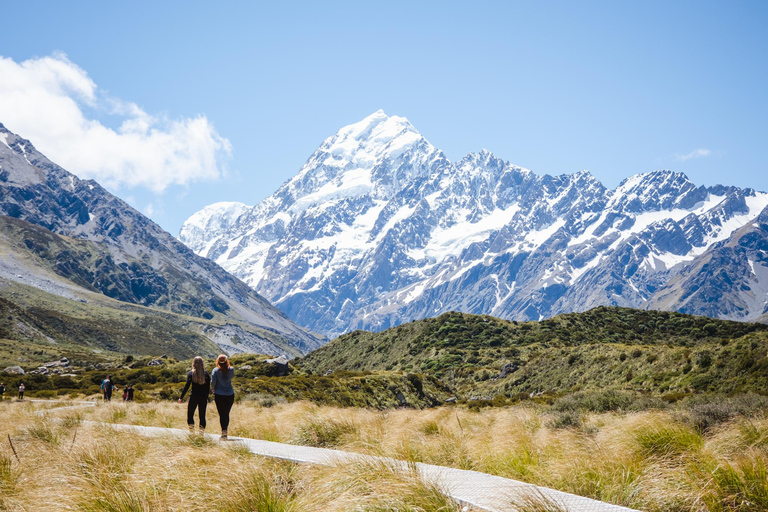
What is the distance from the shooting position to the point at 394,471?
19.8 feet

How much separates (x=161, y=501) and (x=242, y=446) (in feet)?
11.9

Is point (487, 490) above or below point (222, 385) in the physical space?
below

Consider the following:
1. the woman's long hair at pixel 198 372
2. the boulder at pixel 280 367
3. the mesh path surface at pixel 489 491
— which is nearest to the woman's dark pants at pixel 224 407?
the woman's long hair at pixel 198 372

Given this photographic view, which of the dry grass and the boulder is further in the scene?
the boulder

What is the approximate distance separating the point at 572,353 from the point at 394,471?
53.2 meters

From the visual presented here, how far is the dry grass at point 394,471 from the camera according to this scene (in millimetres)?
5180

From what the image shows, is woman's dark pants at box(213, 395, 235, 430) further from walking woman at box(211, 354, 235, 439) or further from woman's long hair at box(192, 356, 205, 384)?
woman's long hair at box(192, 356, 205, 384)

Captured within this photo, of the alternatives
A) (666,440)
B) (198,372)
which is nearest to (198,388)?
(198,372)

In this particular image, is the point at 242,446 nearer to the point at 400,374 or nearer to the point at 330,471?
the point at 330,471

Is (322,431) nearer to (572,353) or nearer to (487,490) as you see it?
(487,490)

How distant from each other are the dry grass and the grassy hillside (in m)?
24.5

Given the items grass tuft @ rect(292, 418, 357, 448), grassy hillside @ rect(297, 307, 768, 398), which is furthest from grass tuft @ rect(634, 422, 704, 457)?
grassy hillside @ rect(297, 307, 768, 398)

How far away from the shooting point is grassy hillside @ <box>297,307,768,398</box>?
116ft

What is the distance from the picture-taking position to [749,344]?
115ft
